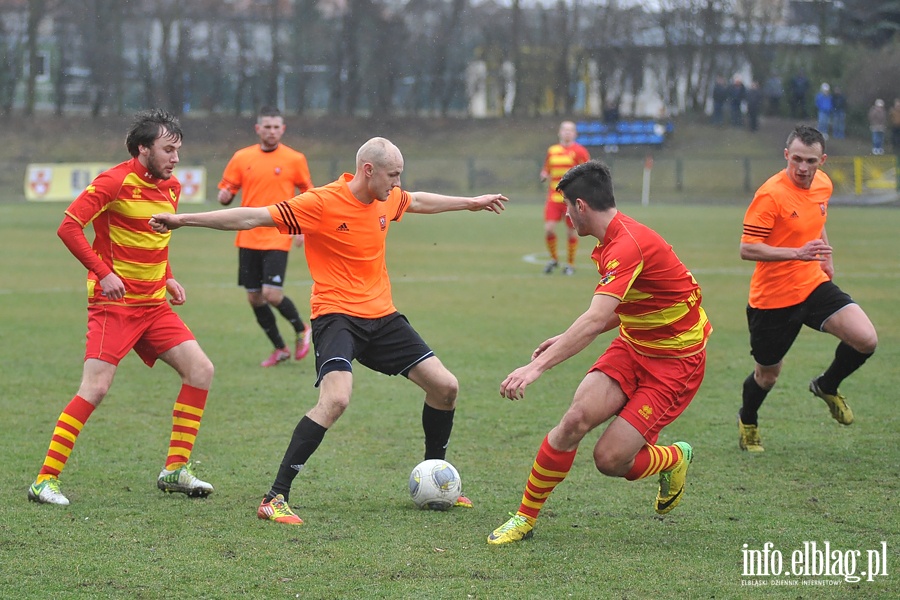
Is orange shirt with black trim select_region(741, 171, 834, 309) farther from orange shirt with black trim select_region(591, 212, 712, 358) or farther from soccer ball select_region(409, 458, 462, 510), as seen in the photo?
soccer ball select_region(409, 458, 462, 510)

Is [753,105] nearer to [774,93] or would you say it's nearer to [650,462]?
[774,93]

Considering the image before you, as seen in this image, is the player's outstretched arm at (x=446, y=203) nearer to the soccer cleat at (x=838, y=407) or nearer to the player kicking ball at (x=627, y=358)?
the player kicking ball at (x=627, y=358)

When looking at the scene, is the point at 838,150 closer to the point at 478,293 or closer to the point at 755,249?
the point at 478,293

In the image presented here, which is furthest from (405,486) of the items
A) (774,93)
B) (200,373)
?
(774,93)

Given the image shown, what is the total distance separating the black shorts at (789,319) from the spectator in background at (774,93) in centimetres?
3949

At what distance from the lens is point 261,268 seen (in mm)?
10547

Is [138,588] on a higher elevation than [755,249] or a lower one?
lower

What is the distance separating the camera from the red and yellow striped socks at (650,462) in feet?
18.3

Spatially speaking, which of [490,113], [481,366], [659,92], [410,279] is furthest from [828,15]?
[481,366]

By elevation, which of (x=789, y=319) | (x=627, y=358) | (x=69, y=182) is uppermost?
(x=627, y=358)

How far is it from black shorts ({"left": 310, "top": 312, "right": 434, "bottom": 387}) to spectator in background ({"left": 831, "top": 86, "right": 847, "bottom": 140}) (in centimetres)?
3893

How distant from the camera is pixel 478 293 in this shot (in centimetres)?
1545

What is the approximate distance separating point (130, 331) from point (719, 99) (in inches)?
1592

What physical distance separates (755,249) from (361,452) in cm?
294
